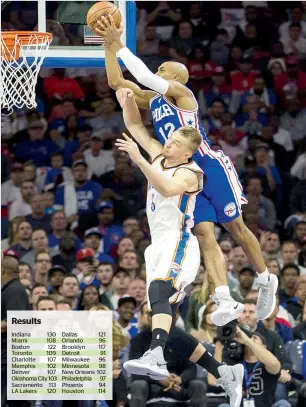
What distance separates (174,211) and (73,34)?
231cm

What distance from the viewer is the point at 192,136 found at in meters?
12.7

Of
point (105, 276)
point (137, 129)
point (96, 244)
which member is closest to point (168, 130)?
point (137, 129)

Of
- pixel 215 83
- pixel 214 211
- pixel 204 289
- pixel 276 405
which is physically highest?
pixel 215 83

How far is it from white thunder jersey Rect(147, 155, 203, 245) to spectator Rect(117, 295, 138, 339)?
3619 millimetres

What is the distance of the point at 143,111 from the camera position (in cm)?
2138

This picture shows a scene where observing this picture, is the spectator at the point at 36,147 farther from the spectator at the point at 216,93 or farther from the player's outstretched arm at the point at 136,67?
the player's outstretched arm at the point at 136,67

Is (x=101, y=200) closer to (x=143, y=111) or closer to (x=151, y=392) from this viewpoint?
(x=143, y=111)

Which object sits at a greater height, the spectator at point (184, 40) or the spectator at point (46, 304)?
the spectator at point (184, 40)

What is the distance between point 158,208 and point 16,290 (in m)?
3.65

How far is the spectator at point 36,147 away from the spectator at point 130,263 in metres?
3.29

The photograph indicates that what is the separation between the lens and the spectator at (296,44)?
22.2m

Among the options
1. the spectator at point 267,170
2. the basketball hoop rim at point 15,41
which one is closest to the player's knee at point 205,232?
the basketball hoop rim at point 15,41

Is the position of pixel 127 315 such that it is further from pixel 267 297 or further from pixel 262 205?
pixel 262 205

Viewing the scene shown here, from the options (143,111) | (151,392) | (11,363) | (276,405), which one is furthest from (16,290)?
(143,111)
